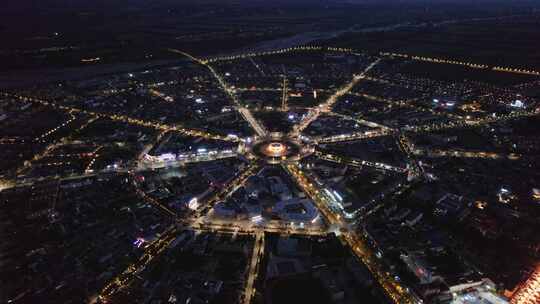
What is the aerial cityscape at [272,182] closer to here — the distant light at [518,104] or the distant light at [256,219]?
the distant light at [256,219]

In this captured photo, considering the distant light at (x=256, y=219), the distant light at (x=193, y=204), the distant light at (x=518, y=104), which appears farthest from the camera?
the distant light at (x=518, y=104)

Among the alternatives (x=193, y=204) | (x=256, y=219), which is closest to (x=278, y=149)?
(x=256, y=219)

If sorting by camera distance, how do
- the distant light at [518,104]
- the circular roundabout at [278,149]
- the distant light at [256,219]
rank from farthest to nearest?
1. the distant light at [518,104]
2. the circular roundabout at [278,149]
3. the distant light at [256,219]

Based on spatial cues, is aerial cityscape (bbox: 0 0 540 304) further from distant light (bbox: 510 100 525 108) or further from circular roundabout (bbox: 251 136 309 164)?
distant light (bbox: 510 100 525 108)

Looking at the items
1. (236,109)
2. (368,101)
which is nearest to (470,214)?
(368,101)

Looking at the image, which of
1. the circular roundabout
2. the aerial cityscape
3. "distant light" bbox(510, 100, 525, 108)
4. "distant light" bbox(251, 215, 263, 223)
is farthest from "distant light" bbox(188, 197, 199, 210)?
"distant light" bbox(510, 100, 525, 108)

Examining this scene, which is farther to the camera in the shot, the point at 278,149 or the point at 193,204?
the point at 278,149

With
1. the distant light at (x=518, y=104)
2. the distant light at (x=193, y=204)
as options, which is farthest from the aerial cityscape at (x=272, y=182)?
the distant light at (x=518, y=104)

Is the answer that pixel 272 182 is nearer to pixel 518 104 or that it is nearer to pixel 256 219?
pixel 256 219
